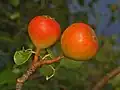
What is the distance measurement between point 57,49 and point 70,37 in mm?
724


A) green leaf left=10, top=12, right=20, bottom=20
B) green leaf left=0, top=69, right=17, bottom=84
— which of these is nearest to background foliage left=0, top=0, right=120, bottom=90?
green leaf left=10, top=12, right=20, bottom=20

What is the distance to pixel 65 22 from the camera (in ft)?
5.78

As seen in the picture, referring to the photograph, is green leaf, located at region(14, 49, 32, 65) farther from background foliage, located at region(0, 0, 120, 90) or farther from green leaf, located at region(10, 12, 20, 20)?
green leaf, located at region(10, 12, 20, 20)

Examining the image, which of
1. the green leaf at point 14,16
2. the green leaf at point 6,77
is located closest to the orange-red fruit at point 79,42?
the green leaf at point 6,77

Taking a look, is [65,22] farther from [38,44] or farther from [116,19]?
[38,44]

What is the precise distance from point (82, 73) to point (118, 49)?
44cm

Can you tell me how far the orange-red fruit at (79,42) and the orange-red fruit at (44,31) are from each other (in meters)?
0.02

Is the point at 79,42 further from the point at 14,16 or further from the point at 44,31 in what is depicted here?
the point at 14,16

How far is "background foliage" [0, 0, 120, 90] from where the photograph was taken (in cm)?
140

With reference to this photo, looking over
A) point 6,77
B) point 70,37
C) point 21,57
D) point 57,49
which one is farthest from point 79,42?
point 57,49

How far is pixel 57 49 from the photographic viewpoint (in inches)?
49.4

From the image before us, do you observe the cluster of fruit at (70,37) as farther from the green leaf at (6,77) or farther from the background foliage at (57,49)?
the background foliage at (57,49)

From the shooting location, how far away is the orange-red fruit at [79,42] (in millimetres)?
524

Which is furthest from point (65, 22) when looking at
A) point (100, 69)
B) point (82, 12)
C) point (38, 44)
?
point (38, 44)
